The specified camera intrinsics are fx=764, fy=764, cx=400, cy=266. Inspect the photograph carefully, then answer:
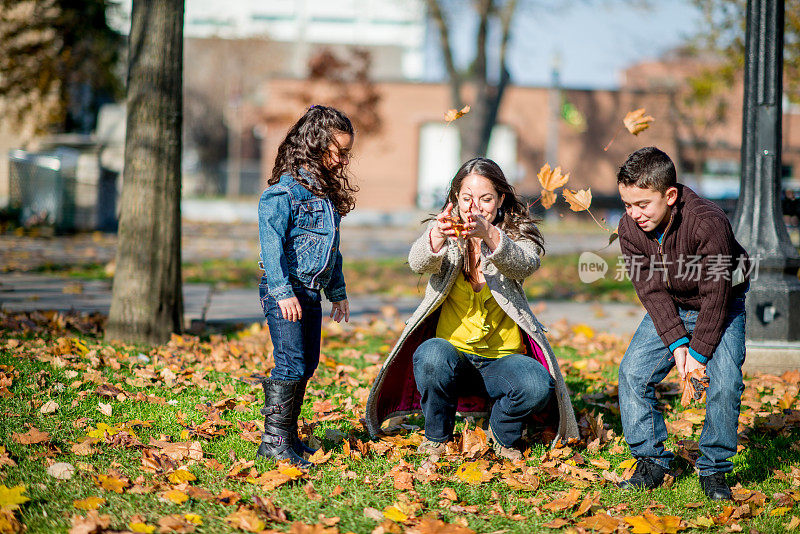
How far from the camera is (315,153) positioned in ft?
12.2

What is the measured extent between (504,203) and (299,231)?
3.61ft

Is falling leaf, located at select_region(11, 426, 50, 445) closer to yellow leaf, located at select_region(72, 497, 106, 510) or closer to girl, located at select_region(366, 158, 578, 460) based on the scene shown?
yellow leaf, located at select_region(72, 497, 106, 510)

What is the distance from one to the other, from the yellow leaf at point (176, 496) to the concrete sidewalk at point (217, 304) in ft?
11.6

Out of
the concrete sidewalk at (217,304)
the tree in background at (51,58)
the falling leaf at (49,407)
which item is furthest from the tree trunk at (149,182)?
the tree in background at (51,58)

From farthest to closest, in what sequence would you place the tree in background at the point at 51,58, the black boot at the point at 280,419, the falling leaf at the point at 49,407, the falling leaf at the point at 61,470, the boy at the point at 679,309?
the tree in background at the point at 51,58 → the falling leaf at the point at 49,407 → the black boot at the point at 280,419 → the boy at the point at 679,309 → the falling leaf at the point at 61,470

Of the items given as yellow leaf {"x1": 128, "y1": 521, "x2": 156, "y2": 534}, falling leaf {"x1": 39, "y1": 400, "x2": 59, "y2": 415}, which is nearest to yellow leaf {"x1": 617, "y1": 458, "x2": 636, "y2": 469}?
yellow leaf {"x1": 128, "y1": 521, "x2": 156, "y2": 534}

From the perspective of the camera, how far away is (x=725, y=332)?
3.53m

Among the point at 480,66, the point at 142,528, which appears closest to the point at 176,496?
the point at 142,528

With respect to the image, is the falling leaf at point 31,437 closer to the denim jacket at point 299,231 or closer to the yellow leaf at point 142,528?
the yellow leaf at point 142,528

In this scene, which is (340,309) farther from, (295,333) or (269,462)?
(269,462)

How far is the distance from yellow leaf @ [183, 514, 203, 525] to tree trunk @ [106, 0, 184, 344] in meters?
3.05

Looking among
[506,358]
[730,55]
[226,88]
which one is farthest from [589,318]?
[226,88]

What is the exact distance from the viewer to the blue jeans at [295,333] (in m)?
3.63

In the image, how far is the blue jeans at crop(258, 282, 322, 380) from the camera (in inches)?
143
